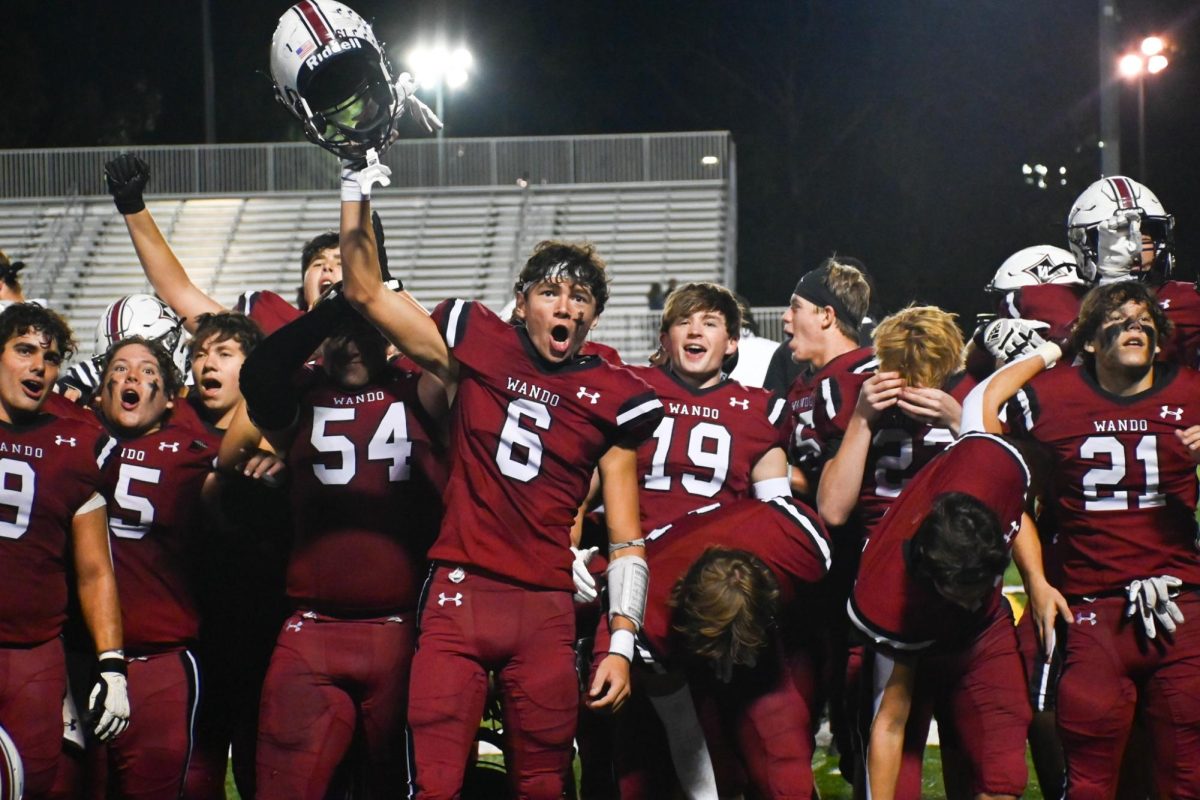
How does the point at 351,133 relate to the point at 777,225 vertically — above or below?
below

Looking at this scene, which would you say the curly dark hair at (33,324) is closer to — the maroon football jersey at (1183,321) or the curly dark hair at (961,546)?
the curly dark hair at (961,546)

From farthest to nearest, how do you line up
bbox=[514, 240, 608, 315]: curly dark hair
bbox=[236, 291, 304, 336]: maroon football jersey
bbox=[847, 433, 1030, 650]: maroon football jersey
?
bbox=[236, 291, 304, 336]: maroon football jersey
bbox=[847, 433, 1030, 650]: maroon football jersey
bbox=[514, 240, 608, 315]: curly dark hair

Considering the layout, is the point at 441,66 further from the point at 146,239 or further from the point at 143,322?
the point at 146,239

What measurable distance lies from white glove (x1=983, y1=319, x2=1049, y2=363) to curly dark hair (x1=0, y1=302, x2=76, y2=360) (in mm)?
3093

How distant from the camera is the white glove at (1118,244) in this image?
5.23 meters

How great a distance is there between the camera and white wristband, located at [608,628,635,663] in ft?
12.6

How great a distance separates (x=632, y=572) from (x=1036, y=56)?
90.2ft

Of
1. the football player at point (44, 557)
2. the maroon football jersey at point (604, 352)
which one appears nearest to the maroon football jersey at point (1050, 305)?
the maroon football jersey at point (604, 352)

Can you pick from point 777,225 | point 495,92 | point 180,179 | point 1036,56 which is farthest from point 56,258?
point 1036,56

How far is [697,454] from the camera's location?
184 inches

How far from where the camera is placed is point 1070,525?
4.55m

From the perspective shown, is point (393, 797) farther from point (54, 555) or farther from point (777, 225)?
point (777, 225)

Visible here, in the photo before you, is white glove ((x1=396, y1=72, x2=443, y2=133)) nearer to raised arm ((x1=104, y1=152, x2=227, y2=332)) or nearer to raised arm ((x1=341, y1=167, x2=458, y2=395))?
raised arm ((x1=341, y1=167, x2=458, y2=395))

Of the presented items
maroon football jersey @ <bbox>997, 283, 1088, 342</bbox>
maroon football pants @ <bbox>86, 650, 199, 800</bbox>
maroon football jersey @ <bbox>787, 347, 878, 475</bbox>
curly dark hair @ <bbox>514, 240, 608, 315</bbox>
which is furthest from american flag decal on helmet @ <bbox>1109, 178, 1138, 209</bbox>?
maroon football pants @ <bbox>86, 650, 199, 800</bbox>
